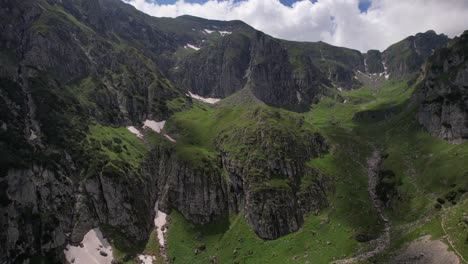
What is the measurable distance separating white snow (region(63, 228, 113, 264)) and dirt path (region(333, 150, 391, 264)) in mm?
70657

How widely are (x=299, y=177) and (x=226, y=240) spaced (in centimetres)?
4097

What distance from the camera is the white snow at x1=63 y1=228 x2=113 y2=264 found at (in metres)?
123

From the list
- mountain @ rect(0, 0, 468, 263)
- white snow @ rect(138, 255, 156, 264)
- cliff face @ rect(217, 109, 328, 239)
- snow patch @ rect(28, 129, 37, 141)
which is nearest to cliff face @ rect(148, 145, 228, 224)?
mountain @ rect(0, 0, 468, 263)

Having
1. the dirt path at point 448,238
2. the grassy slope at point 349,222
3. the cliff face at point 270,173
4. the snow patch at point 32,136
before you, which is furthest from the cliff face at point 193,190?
the dirt path at point 448,238

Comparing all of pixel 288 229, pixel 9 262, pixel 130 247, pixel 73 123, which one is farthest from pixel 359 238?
pixel 73 123

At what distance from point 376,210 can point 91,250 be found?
315ft

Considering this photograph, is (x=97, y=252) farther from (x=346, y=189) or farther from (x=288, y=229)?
(x=346, y=189)

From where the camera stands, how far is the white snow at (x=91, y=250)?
123 m

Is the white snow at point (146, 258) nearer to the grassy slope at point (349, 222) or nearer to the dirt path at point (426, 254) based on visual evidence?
the grassy slope at point (349, 222)

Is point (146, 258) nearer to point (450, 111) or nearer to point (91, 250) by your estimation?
point (91, 250)

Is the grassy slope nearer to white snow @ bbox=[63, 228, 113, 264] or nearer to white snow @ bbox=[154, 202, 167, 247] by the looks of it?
white snow @ bbox=[154, 202, 167, 247]

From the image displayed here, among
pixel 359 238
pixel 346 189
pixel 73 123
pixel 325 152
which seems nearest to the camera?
pixel 359 238

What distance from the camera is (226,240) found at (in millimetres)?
141875

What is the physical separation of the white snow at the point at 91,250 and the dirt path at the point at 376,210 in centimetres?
7066
